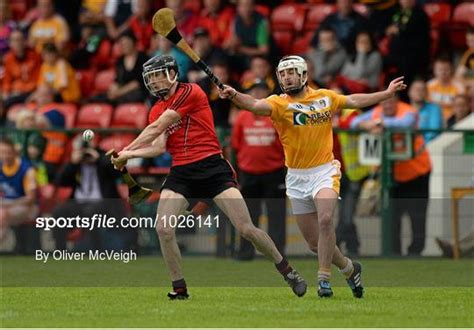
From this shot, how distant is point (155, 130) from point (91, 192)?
6547 mm

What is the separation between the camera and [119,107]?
76.4ft

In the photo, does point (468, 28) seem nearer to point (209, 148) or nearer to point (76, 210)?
point (76, 210)

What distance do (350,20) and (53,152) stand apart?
199 inches

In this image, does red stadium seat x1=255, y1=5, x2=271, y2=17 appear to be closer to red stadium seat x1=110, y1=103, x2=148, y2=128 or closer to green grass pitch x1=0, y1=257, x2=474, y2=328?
red stadium seat x1=110, y1=103, x2=148, y2=128

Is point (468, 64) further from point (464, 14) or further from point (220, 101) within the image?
point (220, 101)

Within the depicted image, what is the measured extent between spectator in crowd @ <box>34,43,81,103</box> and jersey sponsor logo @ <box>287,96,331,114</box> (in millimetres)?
10489

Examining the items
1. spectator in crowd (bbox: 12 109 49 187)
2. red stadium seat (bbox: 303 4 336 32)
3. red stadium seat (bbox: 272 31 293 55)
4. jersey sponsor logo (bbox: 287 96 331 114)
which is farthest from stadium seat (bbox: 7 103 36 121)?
jersey sponsor logo (bbox: 287 96 331 114)

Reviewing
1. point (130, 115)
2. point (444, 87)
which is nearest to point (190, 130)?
point (444, 87)

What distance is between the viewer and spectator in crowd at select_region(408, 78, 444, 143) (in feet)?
66.9

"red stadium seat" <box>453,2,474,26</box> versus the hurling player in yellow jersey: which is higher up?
"red stadium seat" <box>453,2,474,26</box>

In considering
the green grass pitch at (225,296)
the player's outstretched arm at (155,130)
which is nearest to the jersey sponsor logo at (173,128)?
the player's outstretched arm at (155,130)

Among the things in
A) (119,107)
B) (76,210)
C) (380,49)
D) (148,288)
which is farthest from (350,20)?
(148,288)

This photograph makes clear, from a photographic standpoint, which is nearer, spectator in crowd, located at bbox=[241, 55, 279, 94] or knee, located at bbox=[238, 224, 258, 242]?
knee, located at bbox=[238, 224, 258, 242]

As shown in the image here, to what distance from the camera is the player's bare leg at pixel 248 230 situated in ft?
46.4
